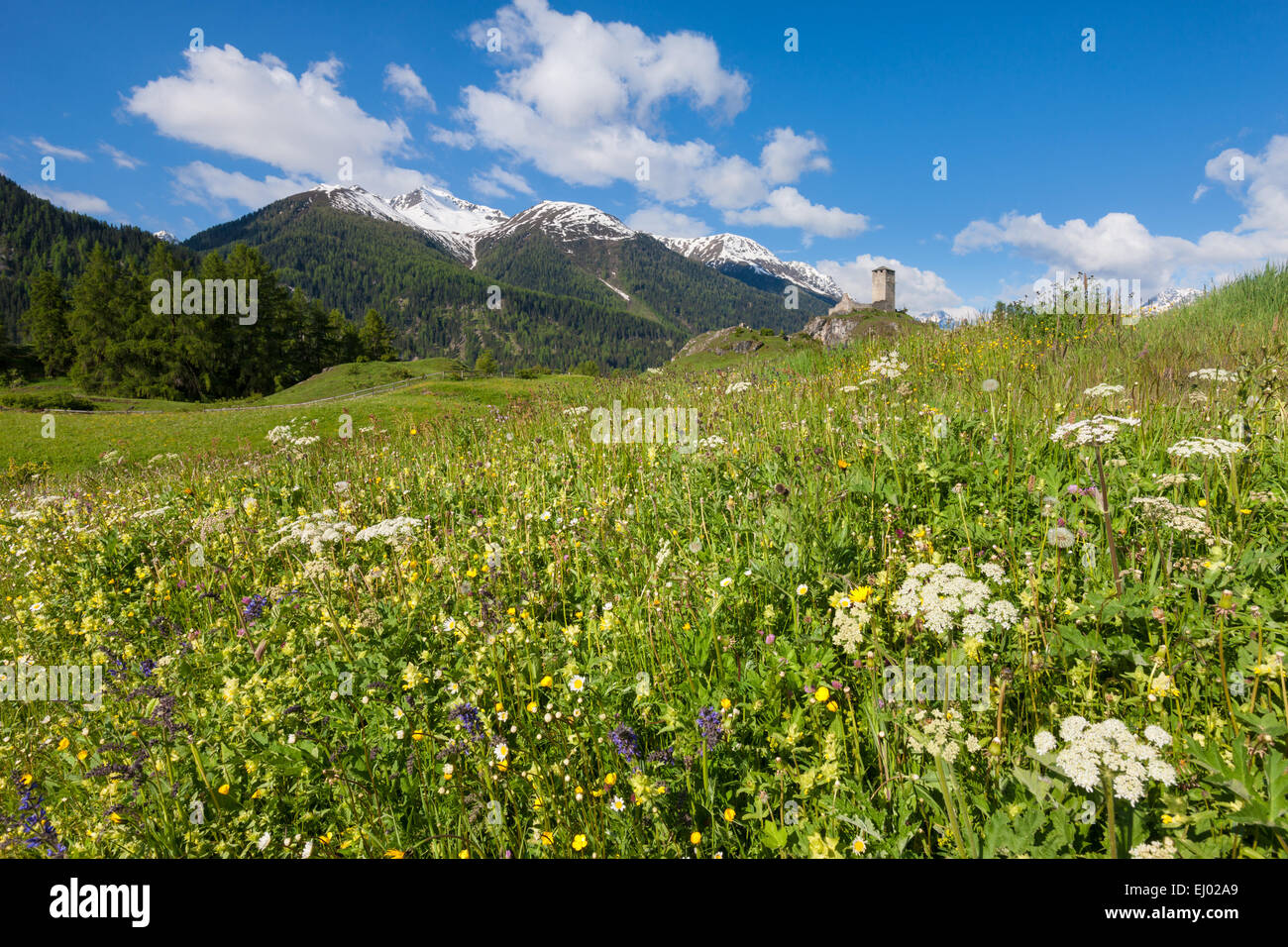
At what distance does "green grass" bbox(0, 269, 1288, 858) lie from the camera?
7.11 feet

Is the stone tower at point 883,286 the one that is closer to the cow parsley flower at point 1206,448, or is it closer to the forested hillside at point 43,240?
the cow parsley flower at point 1206,448

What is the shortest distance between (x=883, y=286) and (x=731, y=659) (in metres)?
58.4

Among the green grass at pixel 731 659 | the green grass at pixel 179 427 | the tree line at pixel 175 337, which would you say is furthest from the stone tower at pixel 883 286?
the tree line at pixel 175 337

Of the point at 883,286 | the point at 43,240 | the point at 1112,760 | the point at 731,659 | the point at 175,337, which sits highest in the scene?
the point at 43,240

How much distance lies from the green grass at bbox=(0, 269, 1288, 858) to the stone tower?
52407 mm

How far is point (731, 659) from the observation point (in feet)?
10.00

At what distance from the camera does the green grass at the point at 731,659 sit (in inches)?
85.4

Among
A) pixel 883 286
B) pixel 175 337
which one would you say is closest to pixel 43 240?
pixel 175 337

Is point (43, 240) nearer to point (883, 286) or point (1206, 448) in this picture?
point (883, 286)

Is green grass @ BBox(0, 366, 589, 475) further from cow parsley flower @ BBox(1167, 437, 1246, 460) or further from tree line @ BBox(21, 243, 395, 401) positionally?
tree line @ BBox(21, 243, 395, 401)

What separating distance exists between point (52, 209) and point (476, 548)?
260036 millimetres

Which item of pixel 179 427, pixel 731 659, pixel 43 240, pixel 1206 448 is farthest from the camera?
pixel 43 240

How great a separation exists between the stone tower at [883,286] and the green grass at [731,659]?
52.4 meters
